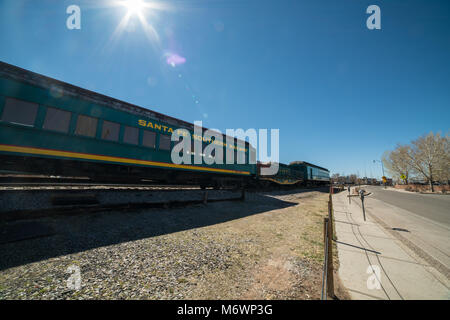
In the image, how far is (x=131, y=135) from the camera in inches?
281

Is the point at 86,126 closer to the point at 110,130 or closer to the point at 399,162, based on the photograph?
the point at 110,130

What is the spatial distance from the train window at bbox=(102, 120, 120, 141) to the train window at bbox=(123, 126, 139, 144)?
0.97 feet

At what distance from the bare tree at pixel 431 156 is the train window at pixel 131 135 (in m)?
45.0

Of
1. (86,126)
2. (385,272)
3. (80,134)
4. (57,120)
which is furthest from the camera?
(86,126)

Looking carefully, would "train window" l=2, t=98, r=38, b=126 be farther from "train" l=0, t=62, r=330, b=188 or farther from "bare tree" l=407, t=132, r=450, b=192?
"bare tree" l=407, t=132, r=450, b=192

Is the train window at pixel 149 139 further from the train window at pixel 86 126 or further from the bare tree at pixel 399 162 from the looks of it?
the bare tree at pixel 399 162

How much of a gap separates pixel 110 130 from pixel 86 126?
0.75m

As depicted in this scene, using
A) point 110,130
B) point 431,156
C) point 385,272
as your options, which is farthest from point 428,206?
point 431,156

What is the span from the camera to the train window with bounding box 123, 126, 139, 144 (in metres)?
6.99

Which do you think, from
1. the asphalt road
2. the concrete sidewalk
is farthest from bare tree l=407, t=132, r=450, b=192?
the concrete sidewalk

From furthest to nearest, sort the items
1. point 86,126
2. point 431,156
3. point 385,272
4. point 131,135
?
point 431,156 → point 131,135 → point 86,126 → point 385,272

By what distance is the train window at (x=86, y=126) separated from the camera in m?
5.99

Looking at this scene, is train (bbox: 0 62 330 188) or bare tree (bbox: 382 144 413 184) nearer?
train (bbox: 0 62 330 188)

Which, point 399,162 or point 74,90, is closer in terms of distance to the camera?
point 74,90
